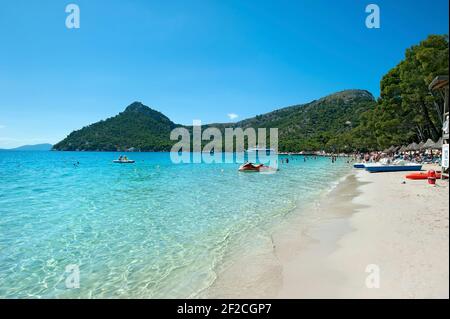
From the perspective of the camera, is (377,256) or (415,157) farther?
(415,157)

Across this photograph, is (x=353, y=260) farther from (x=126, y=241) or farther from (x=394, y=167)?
(x=394, y=167)

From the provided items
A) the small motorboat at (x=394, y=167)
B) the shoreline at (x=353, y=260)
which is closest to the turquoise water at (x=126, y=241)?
the shoreline at (x=353, y=260)

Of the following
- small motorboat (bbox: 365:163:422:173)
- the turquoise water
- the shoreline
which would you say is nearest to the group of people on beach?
small motorboat (bbox: 365:163:422:173)

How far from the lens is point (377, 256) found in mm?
6727

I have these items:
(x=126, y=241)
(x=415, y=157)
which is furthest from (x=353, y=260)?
(x=415, y=157)

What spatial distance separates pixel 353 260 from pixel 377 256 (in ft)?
1.74

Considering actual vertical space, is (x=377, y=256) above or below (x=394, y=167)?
below

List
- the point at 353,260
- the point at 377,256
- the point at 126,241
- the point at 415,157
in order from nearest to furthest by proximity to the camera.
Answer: the point at 377,256 → the point at 353,260 → the point at 126,241 → the point at 415,157

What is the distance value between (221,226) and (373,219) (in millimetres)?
5877

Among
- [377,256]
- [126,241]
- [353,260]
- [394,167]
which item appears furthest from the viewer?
[394,167]

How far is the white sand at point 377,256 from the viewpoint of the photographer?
5.07 m
